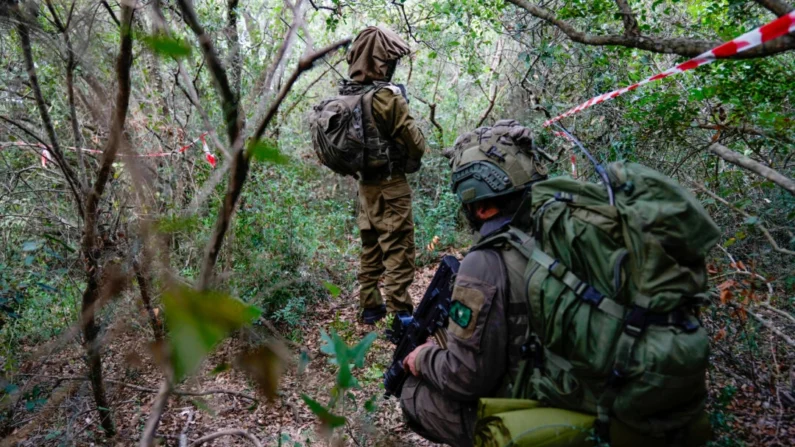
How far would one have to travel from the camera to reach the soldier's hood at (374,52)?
4125 millimetres

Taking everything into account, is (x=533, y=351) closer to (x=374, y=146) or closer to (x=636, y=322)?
(x=636, y=322)

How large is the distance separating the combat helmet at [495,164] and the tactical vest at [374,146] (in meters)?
1.77

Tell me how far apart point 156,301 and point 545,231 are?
270cm

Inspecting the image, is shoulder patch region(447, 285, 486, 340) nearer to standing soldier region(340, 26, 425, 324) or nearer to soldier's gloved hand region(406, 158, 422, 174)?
standing soldier region(340, 26, 425, 324)

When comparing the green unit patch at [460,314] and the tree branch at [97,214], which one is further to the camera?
the green unit patch at [460,314]

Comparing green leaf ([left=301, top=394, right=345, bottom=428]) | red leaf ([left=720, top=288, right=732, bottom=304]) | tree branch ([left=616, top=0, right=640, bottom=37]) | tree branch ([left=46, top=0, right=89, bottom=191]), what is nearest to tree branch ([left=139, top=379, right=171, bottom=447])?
green leaf ([left=301, top=394, right=345, bottom=428])

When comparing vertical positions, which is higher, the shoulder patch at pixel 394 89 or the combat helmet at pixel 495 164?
the shoulder patch at pixel 394 89

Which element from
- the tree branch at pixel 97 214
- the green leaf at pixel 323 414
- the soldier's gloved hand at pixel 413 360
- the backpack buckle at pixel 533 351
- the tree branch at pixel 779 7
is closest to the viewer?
the green leaf at pixel 323 414

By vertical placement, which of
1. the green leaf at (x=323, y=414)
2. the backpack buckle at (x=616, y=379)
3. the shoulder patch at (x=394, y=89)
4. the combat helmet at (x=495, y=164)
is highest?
the shoulder patch at (x=394, y=89)

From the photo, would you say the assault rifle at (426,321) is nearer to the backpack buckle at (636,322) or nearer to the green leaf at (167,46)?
the backpack buckle at (636,322)

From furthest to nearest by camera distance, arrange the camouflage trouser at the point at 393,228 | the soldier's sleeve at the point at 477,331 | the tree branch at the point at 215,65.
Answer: the camouflage trouser at the point at 393,228 → the soldier's sleeve at the point at 477,331 → the tree branch at the point at 215,65

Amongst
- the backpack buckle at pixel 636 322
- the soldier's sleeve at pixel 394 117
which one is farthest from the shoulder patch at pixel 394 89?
the backpack buckle at pixel 636 322

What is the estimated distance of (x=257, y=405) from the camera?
2.85 metres

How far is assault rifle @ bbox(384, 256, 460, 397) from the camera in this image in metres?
2.46
